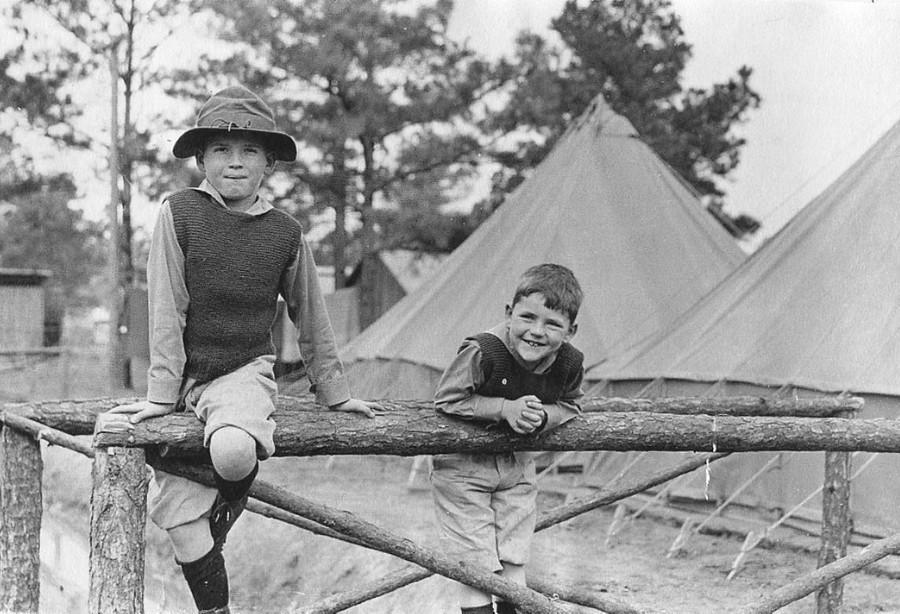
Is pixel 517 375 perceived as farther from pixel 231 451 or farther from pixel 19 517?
pixel 19 517

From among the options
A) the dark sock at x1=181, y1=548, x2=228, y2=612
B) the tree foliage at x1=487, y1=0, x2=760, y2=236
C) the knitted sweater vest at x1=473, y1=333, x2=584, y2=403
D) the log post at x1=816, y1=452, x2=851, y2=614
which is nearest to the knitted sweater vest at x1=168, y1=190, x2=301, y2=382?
the dark sock at x1=181, y1=548, x2=228, y2=612

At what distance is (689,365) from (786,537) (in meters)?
1.60

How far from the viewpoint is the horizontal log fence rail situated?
2.82 meters

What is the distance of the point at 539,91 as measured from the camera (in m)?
17.5

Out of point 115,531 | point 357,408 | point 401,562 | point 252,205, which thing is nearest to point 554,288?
point 357,408

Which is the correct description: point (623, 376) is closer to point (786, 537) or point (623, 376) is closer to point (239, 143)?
point (786, 537)

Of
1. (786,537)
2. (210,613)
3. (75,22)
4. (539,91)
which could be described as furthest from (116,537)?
(75,22)

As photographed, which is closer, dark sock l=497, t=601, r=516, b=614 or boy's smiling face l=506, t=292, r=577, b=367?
boy's smiling face l=506, t=292, r=577, b=367

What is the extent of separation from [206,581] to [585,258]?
314 inches

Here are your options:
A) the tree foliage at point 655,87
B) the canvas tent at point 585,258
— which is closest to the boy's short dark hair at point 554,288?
the canvas tent at point 585,258

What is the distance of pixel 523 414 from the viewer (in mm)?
3168

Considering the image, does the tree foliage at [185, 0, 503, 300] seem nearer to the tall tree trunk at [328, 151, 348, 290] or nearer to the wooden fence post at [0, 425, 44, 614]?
the tall tree trunk at [328, 151, 348, 290]

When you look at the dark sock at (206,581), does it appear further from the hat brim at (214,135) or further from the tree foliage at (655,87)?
the tree foliage at (655,87)

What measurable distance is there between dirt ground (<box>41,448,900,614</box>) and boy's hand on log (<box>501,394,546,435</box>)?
2010 mm
